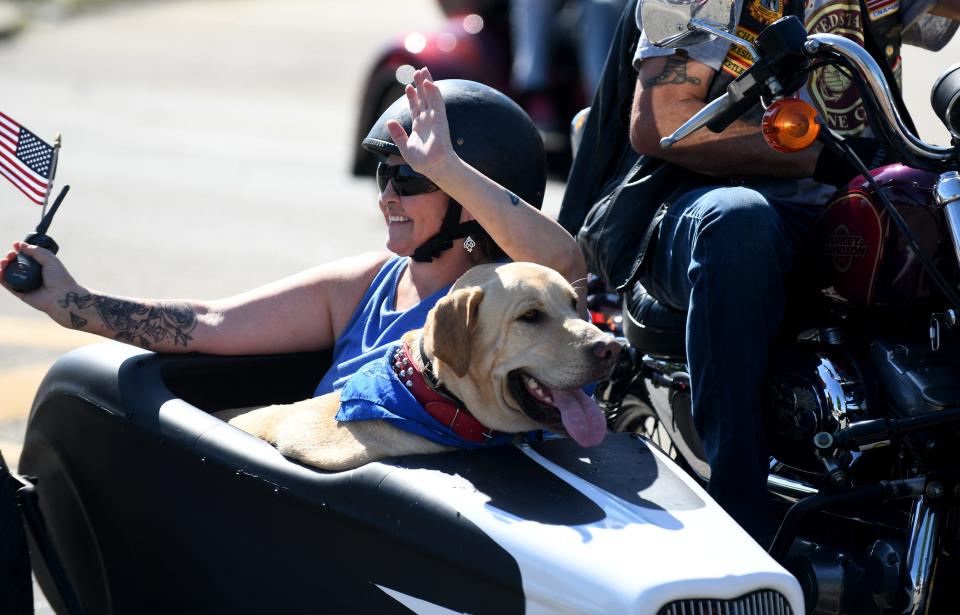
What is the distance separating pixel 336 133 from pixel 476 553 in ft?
36.3

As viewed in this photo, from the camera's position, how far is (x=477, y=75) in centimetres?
1015

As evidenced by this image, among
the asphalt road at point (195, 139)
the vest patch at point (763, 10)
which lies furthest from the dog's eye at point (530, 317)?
the asphalt road at point (195, 139)

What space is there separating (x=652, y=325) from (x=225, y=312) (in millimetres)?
1121

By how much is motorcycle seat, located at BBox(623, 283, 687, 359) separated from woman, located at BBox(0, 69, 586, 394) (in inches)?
13.1

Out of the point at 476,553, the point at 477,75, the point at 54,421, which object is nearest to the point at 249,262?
the point at 477,75

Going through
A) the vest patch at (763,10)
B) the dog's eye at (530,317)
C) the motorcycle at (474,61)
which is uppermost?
the motorcycle at (474,61)

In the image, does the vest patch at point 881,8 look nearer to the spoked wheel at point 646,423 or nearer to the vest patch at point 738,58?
the vest patch at point 738,58

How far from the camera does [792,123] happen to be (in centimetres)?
260

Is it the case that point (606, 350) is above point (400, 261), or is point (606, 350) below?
below

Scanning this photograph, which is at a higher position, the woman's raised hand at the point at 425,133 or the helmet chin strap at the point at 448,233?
the woman's raised hand at the point at 425,133

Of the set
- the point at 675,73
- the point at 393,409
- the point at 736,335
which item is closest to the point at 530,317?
the point at 393,409

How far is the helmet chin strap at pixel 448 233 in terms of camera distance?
331 centimetres

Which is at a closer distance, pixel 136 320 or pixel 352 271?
pixel 136 320

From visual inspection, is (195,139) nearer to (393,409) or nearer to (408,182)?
(408,182)
